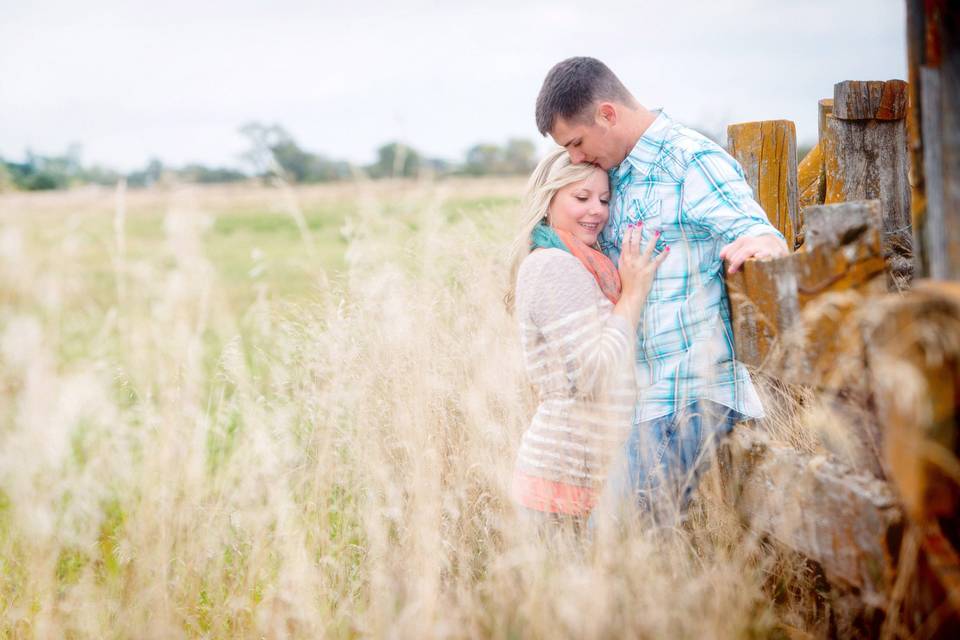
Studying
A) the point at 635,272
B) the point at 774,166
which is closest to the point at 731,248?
the point at 635,272

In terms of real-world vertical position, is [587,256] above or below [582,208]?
below

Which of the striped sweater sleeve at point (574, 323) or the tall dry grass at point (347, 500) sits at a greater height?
the striped sweater sleeve at point (574, 323)

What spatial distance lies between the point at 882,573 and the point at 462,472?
1777 mm

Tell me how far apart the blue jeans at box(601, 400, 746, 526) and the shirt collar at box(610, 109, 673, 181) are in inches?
36.1

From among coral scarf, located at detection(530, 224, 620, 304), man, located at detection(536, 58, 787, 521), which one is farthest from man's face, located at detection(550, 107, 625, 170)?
coral scarf, located at detection(530, 224, 620, 304)

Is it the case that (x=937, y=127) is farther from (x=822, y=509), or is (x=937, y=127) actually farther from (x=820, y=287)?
(x=822, y=509)

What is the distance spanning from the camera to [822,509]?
1.83 meters

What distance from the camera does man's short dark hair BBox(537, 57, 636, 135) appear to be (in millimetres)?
2789

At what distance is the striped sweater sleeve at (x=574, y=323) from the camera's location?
2.44 m

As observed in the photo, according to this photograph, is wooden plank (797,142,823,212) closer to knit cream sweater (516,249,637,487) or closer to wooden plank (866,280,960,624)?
knit cream sweater (516,249,637,487)

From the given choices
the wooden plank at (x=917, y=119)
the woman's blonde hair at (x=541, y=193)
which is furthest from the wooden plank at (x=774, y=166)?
the wooden plank at (x=917, y=119)

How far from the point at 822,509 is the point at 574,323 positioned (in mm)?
999

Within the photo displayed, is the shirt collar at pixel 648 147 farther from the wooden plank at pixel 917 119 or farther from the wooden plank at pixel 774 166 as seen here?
the wooden plank at pixel 917 119

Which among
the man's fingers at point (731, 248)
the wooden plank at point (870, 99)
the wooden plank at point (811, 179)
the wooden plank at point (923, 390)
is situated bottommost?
the wooden plank at point (923, 390)
